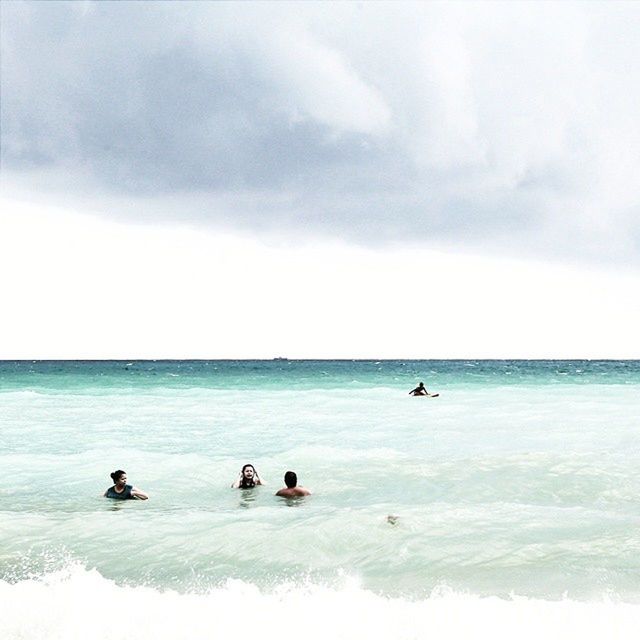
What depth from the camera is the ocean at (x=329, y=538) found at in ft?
22.0

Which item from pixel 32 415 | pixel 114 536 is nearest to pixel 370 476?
pixel 114 536

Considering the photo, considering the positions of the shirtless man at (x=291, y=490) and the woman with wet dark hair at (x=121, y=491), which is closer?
the woman with wet dark hair at (x=121, y=491)

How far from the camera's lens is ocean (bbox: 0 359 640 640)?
670 centimetres

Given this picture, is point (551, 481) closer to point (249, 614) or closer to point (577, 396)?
point (249, 614)

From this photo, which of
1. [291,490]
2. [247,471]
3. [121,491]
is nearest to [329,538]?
[291,490]

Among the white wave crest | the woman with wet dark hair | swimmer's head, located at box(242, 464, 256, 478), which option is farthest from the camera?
swimmer's head, located at box(242, 464, 256, 478)

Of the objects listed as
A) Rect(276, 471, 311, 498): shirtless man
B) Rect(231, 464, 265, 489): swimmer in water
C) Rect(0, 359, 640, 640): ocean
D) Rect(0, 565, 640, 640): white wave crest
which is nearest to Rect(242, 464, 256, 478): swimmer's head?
Rect(231, 464, 265, 489): swimmer in water

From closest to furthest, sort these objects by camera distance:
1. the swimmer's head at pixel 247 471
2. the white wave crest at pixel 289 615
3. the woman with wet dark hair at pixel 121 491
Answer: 1. the white wave crest at pixel 289 615
2. the woman with wet dark hair at pixel 121 491
3. the swimmer's head at pixel 247 471

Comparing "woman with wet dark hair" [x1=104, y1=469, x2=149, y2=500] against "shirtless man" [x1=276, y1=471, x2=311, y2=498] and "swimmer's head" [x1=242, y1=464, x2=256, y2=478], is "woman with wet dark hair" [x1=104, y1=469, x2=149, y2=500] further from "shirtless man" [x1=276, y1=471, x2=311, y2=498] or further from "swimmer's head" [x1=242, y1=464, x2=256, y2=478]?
"shirtless man" [x1=276, y1=471, x2=311, y2=498]

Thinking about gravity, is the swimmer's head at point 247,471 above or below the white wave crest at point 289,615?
above

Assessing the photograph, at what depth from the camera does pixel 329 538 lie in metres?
9.39

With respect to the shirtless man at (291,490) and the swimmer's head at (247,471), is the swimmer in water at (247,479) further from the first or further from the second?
the shirtless man at (291,490)

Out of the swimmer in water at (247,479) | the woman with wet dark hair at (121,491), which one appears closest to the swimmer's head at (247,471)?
the swimmer in water at (247,479)

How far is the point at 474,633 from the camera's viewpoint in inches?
253
